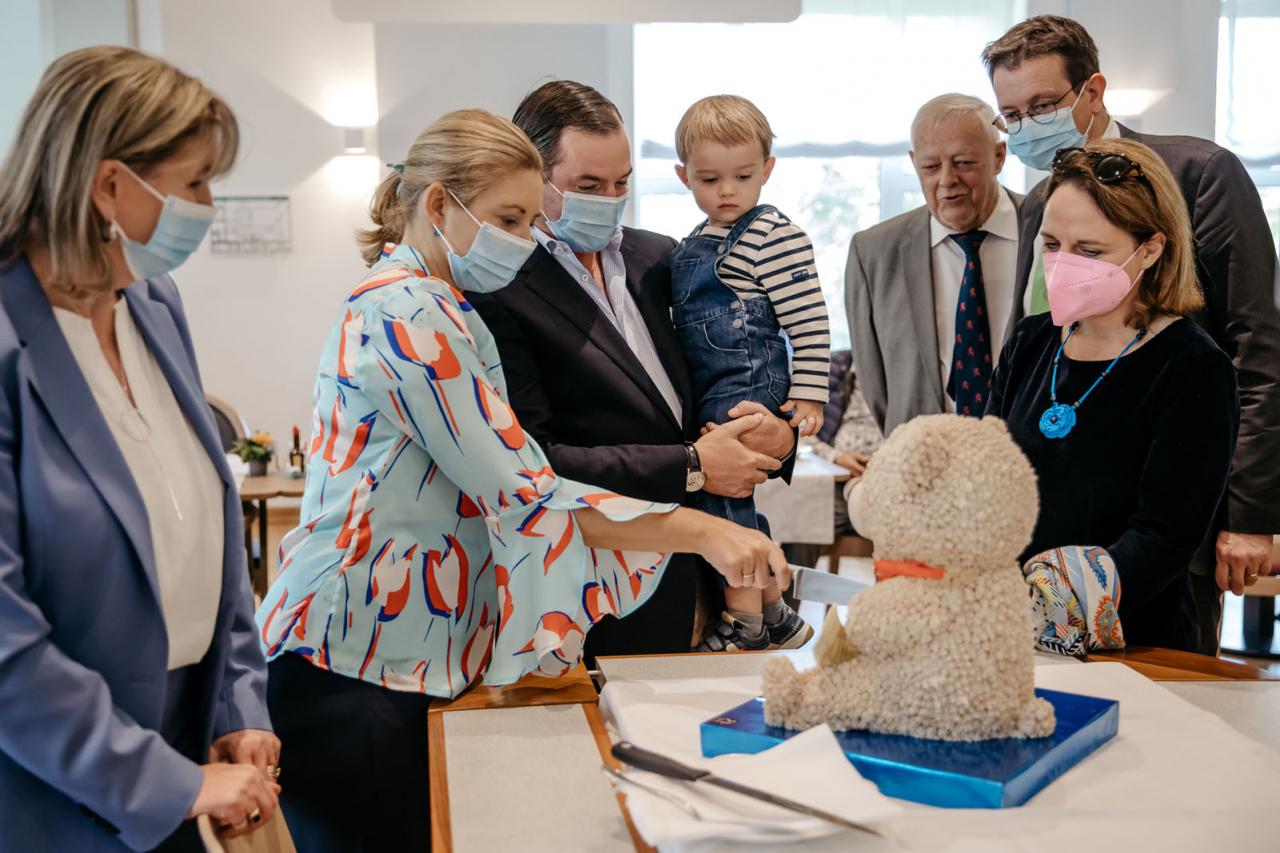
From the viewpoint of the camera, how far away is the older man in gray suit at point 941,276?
2.83 m

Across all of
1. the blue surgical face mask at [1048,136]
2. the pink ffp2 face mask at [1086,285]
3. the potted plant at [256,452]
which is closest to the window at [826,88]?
the potted plant at [256,452]

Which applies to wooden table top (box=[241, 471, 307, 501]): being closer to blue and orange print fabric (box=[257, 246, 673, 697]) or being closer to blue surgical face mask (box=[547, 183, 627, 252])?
blue surgical face mask (box=[547, 183, 627, 252])

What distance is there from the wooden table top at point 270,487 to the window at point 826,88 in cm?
303

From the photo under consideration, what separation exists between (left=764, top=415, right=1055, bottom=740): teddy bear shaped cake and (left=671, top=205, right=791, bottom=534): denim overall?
98 centimetres

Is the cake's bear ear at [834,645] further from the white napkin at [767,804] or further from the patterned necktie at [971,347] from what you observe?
the patterned necktie at [971,347]

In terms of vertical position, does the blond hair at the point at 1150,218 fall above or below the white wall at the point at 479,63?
below

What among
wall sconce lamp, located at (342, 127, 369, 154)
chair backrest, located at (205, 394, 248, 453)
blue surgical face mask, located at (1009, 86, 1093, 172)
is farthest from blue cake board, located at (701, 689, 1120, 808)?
wall sconce lamp, located at (342, 127, 369, 154)

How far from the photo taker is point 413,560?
4.81 ft

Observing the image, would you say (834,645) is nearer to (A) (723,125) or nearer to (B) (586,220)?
(B) (586,220)

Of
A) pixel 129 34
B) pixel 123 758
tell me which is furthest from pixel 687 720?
pixel 129 34

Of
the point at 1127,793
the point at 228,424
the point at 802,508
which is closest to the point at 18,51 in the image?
the point at 228,424

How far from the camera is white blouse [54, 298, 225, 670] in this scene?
1177mm

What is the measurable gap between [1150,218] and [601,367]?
2.85ft

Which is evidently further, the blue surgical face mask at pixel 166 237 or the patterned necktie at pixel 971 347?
the patterned necktie at pixel 971 347
